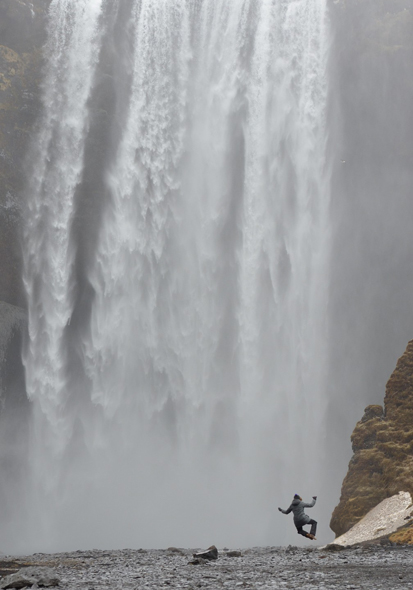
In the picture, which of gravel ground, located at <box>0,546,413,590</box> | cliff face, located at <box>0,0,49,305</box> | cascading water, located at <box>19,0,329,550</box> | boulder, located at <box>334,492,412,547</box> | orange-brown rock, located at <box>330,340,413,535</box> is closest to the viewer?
gravel ground, located at <box>0,546,413,590</box>

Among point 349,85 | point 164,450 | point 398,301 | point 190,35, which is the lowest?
point 164,450

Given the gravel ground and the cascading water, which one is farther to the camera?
the cascading water

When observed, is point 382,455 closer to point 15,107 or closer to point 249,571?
point 249,571

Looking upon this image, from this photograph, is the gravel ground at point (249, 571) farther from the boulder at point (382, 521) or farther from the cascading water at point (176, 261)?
the cascading water at point (176, 261)

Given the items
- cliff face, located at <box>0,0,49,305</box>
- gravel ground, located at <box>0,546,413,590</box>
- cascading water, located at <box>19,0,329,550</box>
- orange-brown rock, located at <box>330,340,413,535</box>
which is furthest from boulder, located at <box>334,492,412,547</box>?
cliff face, located at <box>0,0,49,305</box>

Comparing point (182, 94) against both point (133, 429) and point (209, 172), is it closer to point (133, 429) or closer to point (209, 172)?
point (209, 172)

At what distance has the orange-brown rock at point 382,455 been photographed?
1556 cm

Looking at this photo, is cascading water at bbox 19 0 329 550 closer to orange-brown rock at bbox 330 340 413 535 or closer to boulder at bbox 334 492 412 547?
orange-brown rock at bbox 330 340 413 535

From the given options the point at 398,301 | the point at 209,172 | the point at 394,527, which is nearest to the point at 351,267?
the point at 398,301

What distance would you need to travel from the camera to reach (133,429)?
94.0 ft

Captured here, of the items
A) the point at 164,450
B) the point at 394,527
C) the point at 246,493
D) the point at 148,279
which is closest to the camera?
the point at 394,527

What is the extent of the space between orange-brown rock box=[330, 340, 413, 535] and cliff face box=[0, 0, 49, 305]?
1920 centimetres

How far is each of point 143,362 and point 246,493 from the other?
7942 mm

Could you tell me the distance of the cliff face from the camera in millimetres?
30578
